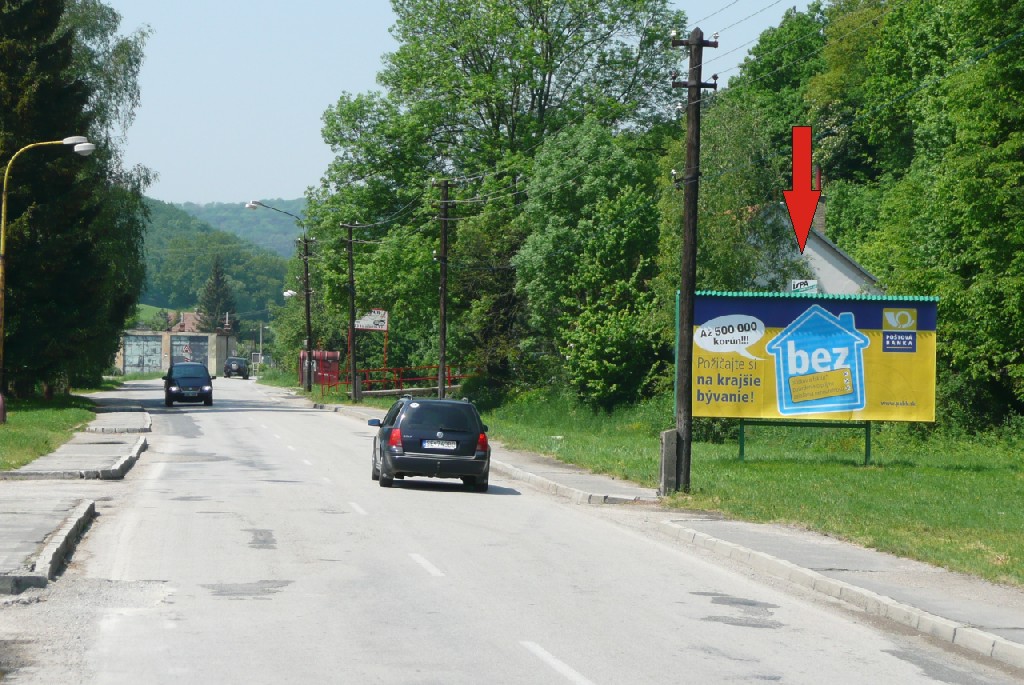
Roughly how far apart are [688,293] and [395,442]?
18.6ft

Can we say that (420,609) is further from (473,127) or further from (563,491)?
(473,127)

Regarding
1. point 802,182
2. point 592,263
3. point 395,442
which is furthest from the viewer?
point 592,263

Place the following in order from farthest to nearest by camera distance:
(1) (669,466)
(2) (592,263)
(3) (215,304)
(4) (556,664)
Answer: (3) (215,304)
(2) (592,263)
(1) (669,466)
(4) (556,664)

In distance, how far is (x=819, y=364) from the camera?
2894cm

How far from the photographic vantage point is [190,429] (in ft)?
132

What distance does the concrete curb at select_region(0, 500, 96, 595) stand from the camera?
1133cm

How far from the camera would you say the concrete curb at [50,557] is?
11.3 metres

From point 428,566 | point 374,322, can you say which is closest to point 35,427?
point 428,566

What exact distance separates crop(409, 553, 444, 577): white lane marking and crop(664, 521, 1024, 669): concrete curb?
371 centimetres

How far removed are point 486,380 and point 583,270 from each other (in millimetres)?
12972

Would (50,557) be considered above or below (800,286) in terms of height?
below

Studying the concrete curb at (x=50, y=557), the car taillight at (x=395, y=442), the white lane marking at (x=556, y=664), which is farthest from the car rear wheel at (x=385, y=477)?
the white lane marking at (x=556, y=664)

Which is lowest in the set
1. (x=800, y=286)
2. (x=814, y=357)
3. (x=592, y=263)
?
(x=814, y=357)

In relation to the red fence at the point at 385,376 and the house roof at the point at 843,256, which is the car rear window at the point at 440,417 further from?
the red fence at the point at 385,376
